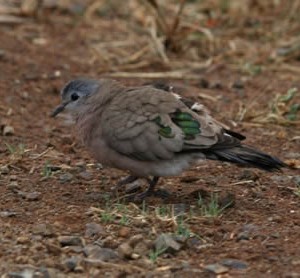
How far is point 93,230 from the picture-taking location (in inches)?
194

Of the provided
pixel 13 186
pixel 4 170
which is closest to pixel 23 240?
pixel 13 186

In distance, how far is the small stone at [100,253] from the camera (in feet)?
15.0

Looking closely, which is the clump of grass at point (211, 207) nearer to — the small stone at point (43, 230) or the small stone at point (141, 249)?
the small stone at point (141, 249)

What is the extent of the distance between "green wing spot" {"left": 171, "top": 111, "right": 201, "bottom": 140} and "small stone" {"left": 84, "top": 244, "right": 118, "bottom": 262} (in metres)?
0.94

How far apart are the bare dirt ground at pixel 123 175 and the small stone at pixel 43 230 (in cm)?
2

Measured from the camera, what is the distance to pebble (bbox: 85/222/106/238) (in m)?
4.90

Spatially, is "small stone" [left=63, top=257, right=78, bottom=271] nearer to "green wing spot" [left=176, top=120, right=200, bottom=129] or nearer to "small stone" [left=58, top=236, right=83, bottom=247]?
"small stone" [left=58, top=236, right=83, bottom=247]

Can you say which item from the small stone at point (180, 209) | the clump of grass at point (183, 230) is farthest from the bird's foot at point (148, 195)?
the clump of grass at point (183, 230)

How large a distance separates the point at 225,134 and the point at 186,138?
0.24 meters

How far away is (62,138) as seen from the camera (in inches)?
269

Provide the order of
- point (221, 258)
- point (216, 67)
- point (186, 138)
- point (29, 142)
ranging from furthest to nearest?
point (216, 67), point (29, 142), point (186, 138), point (221, 258)

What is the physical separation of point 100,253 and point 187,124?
107 centimetres

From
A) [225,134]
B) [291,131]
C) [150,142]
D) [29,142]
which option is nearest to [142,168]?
[150,142]

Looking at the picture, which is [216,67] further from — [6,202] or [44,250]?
[44,250]
